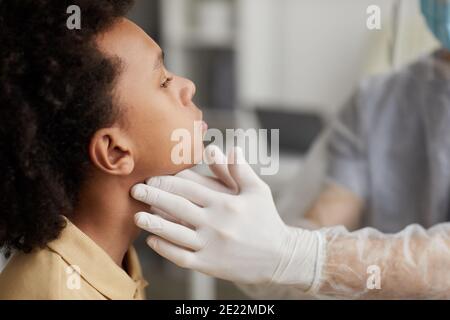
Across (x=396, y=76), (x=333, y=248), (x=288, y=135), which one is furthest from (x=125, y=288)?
(x=288, y=135)

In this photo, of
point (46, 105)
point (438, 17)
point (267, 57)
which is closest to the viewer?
point (46, 105)

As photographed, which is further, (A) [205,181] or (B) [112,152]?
(A) [205,181]

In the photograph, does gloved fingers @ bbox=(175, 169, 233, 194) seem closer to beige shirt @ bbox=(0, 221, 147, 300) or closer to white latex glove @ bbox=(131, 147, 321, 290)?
white latex glove @ bbox=(131, 147, 321, 290)

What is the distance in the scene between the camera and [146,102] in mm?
830

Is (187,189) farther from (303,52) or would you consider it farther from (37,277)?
(303,52)

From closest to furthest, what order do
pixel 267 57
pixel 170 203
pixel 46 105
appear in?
pixel 46 105 < pixel 170 203 < pixel 267 57

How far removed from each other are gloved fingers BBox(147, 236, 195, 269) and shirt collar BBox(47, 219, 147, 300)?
6 cm

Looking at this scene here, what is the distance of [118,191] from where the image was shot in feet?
2.84

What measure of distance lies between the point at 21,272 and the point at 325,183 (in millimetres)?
733

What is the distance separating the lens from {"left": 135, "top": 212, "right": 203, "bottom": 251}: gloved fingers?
0.84m

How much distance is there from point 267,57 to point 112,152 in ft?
7.83

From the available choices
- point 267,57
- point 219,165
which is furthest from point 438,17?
point 267,57

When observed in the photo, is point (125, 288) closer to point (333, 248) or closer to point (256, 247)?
point (256, 247)

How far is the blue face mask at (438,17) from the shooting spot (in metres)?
1.14
